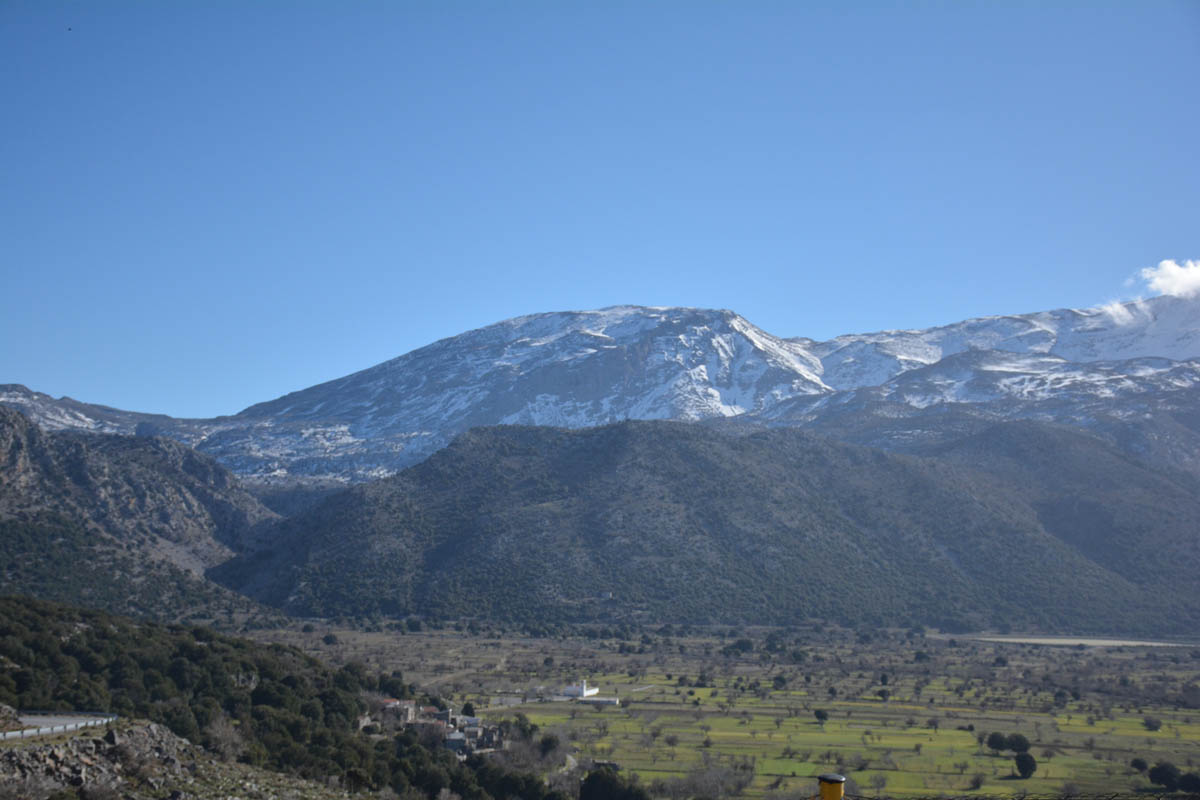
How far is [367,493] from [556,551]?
24721mm

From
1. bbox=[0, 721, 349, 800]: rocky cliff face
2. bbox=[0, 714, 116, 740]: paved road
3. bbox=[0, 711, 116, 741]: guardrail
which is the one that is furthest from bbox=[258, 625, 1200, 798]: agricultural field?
bbox=[0, 714, 116, 740]: paved road

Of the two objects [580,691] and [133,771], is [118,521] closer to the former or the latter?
[580,691]

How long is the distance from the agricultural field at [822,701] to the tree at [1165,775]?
24.9 inches

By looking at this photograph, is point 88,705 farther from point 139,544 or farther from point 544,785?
point 139,544

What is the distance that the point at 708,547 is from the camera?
99.1 meters

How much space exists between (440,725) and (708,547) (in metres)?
59.6

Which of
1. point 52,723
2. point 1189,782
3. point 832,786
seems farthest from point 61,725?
point 1189,782

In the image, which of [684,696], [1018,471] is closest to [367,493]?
[684,696]

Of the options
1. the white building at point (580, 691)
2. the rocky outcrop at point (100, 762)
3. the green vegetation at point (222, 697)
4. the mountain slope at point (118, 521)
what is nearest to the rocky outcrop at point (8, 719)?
the green vegetation at point (222, 697)

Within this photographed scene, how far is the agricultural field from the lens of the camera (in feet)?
128

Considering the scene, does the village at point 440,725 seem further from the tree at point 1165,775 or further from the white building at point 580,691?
the tree at point 1165,775

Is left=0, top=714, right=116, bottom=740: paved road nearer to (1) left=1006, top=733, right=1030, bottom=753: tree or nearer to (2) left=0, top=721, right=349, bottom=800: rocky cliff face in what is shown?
(2) left=0, top=721, right=349, bottom=800: rocky cliff face

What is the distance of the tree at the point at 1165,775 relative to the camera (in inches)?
1415

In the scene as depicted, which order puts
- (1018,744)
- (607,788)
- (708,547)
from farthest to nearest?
(708,547) < (1018,744) < (607,788)
